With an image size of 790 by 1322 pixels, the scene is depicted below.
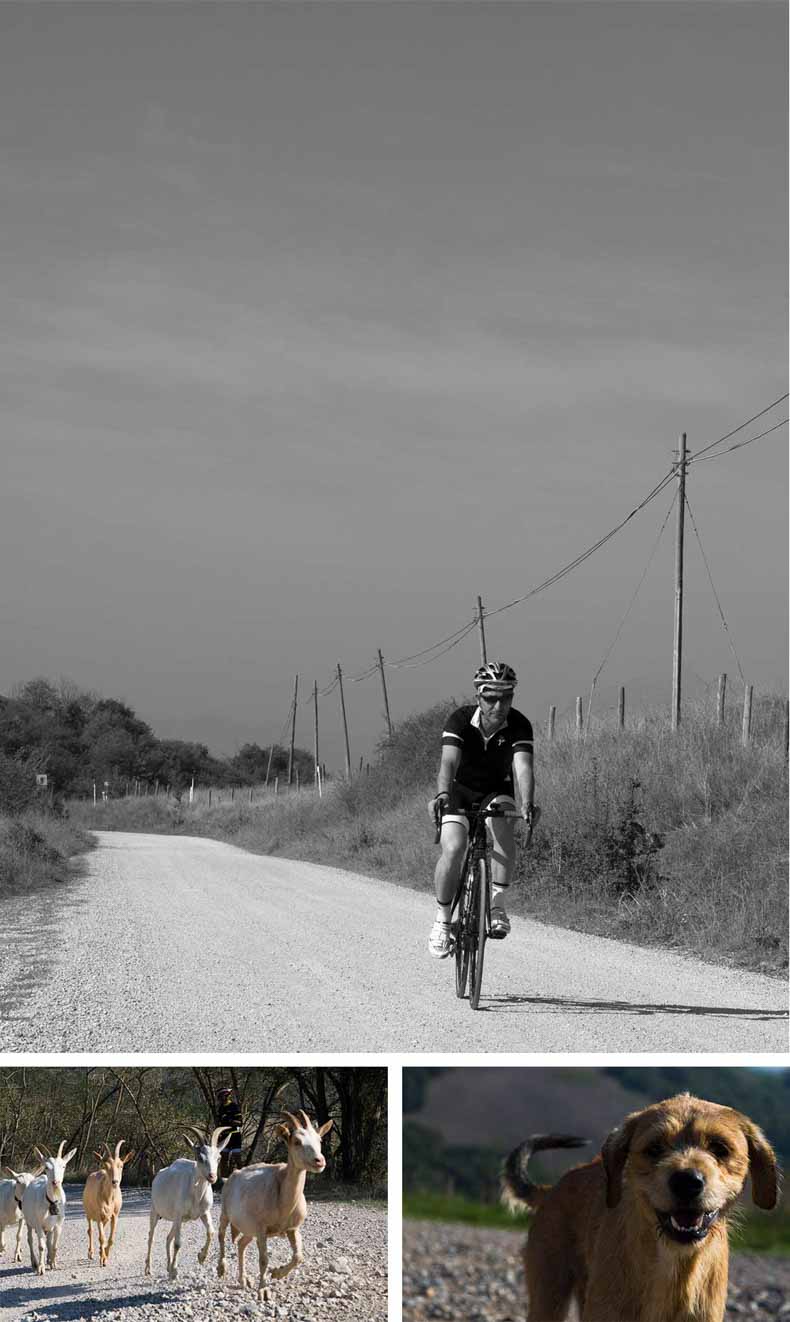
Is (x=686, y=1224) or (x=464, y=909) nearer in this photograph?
(x=686, y=1224)

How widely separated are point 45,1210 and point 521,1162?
1597 mm

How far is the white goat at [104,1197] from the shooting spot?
A: 13.9ft

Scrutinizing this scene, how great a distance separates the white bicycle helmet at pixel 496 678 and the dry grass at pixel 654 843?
5323 mm

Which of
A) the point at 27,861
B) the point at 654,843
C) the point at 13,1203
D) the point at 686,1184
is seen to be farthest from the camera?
the point at 27,861

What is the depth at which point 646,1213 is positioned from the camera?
3203 mm

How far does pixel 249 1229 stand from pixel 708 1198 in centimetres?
168

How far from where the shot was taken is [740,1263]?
3262 millimetres

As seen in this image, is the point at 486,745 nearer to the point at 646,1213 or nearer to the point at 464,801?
the point at 464,801

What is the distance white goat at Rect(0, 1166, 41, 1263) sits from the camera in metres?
4.07

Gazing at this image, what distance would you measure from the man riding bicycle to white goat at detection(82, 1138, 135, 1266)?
15.8 ft

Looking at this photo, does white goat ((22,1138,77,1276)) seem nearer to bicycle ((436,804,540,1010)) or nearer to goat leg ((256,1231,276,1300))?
goat leg ((256,1231,276,1300))

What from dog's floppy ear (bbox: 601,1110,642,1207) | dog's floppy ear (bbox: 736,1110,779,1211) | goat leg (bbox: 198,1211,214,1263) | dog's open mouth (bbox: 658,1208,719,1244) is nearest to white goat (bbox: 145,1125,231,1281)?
goat leg (bbox: 198,1211,214,1263)

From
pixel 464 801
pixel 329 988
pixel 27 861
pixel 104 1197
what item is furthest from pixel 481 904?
pixel 27 861

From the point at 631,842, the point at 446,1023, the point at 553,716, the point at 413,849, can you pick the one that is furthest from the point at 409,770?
the point at 446,1023
